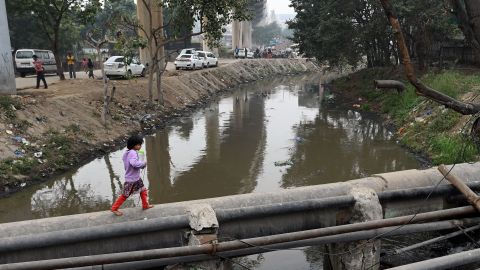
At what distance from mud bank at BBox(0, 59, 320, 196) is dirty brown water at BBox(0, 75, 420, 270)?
558mm

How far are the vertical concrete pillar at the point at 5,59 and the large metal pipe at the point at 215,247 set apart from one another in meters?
12.5

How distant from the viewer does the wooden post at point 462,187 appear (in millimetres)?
6121

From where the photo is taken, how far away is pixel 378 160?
14.2 metres

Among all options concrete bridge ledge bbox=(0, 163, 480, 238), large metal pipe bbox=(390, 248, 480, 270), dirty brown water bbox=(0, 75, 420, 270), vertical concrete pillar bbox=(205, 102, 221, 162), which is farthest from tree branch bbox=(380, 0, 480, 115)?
vertical concrete pillar bbox=(205, 102, 221, 162)

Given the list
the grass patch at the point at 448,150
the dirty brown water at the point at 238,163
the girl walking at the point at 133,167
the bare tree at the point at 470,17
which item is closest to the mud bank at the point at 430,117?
the grass patch at the point at 448,150

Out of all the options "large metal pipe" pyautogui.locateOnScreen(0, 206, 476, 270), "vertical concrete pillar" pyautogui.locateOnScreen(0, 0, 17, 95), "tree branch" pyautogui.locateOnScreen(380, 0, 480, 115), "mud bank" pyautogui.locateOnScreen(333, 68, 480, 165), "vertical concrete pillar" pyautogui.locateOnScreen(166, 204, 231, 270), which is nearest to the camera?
"tree branch" pyautogui.locateOnScreen(380, 0, 480, 115)

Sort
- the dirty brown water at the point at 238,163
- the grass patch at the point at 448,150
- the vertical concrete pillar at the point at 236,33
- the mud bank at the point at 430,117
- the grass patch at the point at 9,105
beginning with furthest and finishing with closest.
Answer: the vertical concrete pillar at the point at 236,33 → the grass patch at the point at 9,105 → the mud bank at the point at 430,117 → the grass patch at the point at 448,150 → the dirty brown water at the point at 238,163

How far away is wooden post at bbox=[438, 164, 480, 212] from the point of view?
612 cm

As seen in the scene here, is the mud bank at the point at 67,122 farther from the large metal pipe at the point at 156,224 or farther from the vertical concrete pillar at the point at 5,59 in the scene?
the large metal pipe at the point at 156,224

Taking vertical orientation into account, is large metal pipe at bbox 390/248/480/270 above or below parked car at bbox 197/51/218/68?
below

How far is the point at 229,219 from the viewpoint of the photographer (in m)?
5.87

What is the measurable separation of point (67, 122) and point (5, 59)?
3.00 metres

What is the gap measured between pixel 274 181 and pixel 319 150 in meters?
4.15

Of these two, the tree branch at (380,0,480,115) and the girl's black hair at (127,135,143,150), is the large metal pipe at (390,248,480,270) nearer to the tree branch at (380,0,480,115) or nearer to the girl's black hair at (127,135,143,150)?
the tree branch at (380,0,480,115)
